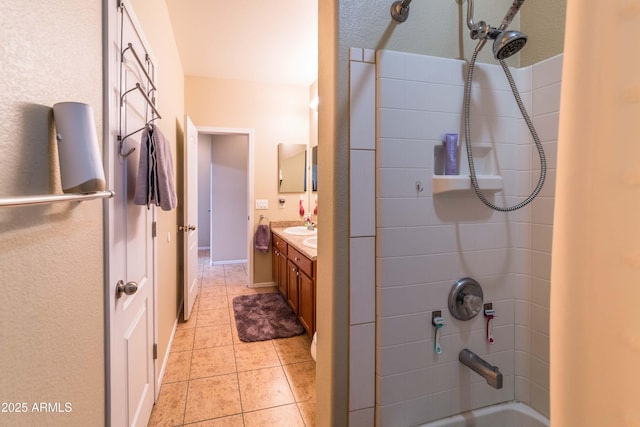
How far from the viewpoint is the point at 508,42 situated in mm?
1038

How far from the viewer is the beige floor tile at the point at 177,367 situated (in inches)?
82.1

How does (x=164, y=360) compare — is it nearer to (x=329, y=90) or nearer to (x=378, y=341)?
(x=378, y=341)

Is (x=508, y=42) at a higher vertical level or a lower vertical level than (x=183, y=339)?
higher

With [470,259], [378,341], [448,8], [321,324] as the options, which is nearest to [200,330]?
[321,324]

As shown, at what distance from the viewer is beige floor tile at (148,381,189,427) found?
67.3 inches

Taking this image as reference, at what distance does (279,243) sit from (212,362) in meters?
1.53

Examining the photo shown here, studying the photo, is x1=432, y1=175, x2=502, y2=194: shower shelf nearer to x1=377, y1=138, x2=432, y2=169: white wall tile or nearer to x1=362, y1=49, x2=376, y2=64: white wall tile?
x1=377, y1=138, x2=432, y2=169: white wall tile

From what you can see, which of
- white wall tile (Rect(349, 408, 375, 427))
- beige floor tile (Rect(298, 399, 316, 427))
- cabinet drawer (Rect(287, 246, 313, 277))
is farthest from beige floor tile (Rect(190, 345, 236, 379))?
white wall tile (Rect(349, 408, 375, 427))

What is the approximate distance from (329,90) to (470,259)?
3.04ft

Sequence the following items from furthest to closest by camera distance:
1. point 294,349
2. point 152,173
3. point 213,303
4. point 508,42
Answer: point 213,303 < point 294,349 < point 152,173 < point 508,42

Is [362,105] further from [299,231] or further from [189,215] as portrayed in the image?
[299,231]

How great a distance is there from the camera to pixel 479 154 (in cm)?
126

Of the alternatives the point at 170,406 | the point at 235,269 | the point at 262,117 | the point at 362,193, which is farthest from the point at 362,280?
the point at 235,269

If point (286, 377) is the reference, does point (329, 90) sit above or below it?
above
